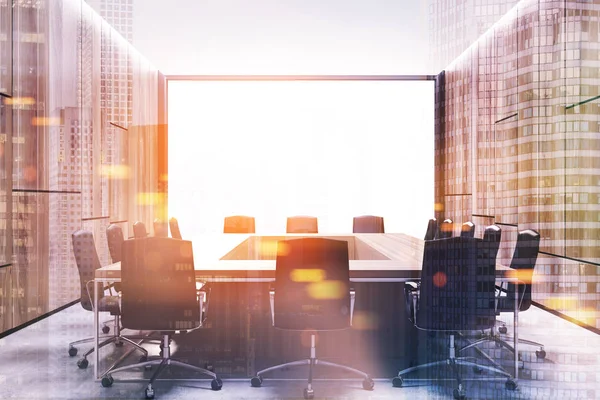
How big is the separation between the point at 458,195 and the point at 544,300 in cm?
230

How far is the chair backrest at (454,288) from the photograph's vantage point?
2.66m

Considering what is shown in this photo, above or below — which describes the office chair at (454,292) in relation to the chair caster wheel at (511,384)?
above

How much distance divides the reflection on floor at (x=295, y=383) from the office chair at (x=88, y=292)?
0.09 m

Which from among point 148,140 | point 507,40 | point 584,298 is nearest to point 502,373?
point 584,298

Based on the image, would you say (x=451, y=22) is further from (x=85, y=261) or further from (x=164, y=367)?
(x=85, y=261)

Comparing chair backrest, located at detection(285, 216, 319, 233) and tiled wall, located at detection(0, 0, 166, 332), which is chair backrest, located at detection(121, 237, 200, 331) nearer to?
tiled wall, located at detection(0, 0, 166, 332)

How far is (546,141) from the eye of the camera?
13.0 ft

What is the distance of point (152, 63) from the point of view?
6.93 m

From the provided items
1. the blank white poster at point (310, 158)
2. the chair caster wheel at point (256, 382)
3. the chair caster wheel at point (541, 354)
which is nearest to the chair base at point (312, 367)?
the chair caster wheel at point (256, 382)

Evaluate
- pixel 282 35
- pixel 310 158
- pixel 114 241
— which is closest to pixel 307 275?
pixel 114 241

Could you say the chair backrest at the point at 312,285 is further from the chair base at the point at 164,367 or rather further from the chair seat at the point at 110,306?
the chair seat at the point at 110,306

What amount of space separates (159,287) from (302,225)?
11.0 ft

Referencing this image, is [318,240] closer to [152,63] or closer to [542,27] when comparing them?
[542,27]

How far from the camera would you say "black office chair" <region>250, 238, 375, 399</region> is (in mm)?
2723
